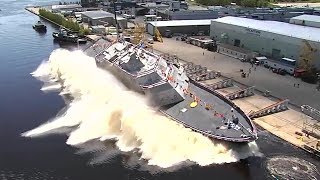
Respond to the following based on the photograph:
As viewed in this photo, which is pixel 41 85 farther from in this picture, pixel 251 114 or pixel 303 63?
pixel 303 63

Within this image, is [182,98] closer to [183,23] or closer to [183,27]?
[183,27]

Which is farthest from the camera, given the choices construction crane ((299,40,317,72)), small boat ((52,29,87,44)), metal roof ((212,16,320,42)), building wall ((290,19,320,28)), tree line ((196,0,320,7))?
tree line ((196,0,320,7))

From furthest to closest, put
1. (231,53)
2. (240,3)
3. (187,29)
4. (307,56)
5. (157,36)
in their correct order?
(240,3), (187,29), (157,36), (231,53), (307,56)

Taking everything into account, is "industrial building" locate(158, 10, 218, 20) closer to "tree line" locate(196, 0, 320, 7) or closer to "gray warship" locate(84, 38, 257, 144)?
"tree line" locate(196, 0, 320, 7)

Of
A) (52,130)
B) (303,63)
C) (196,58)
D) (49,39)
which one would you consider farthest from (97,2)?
(52,130)

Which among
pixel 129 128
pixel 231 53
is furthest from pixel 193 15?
pixel 129 128

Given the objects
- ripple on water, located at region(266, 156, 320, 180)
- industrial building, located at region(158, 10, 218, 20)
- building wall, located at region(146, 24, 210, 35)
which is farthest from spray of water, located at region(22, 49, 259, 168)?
industrial building, located at region(158, 10, 218, 20)
